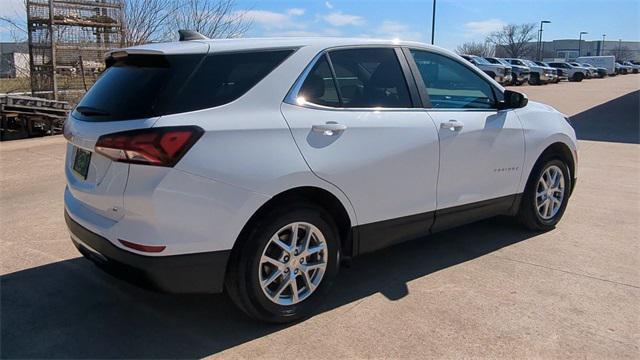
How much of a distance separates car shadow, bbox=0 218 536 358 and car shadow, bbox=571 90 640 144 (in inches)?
365

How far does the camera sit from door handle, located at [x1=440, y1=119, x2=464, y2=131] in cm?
401

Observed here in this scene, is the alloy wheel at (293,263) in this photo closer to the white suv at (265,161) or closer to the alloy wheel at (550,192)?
the white suv at (265,161)

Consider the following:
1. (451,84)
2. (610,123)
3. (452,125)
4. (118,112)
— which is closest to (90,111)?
(118,112)

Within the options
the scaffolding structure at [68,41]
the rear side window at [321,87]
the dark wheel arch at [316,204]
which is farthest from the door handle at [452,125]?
the scaffolding structure at [68,41]

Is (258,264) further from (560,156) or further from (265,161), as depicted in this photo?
(560,156)

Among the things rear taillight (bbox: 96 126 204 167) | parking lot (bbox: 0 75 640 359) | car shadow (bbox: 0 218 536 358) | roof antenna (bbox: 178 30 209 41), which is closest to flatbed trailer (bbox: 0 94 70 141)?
parking lot (bbox: 0 75 640 359)

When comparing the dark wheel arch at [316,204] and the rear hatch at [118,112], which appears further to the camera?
the dark wheel arch at [316,204]

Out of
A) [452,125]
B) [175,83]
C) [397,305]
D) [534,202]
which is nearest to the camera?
[175,83]

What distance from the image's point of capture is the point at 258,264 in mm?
3121

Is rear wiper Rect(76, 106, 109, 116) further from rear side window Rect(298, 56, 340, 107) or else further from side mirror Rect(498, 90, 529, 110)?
side mirror Rect(498, 90, 529, 110)

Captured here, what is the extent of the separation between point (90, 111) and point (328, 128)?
144 cm

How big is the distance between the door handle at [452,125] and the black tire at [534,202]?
1.22 m

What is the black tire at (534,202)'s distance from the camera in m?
4.93

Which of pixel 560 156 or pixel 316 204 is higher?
pixel 560 156
